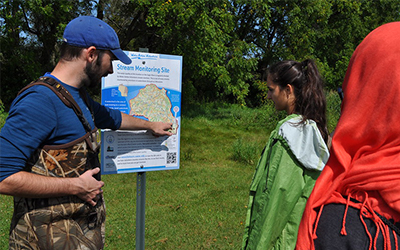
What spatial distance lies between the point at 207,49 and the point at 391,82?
11.3 metres

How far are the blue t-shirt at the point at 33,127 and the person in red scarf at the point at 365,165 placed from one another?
1.30 meters

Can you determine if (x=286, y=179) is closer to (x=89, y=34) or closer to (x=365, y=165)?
(x=365, y=165)

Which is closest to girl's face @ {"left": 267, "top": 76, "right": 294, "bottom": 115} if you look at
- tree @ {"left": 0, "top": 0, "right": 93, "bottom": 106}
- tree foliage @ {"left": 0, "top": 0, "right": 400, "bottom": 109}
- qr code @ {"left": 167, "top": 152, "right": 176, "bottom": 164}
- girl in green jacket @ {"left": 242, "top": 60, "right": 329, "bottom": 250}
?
girl in green jacket @ {"left": 242, "top": 60, "right": 329, "bottom": 250}

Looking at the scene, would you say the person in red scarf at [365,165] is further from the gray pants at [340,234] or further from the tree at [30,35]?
the tree at [30,35]

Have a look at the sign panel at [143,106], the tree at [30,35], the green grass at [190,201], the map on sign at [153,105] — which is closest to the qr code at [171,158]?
the sign panel at [143,106]

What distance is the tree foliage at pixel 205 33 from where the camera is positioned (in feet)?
36.7

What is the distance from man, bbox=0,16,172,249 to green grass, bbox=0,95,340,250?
2.59 meters

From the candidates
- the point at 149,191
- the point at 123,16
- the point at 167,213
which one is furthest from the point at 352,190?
the point at 123,16

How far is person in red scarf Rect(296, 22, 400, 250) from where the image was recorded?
104cm

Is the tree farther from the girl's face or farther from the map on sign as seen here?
the girl's face

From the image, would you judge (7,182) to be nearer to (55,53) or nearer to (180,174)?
(180,174)

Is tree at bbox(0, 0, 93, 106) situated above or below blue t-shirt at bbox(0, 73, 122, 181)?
above

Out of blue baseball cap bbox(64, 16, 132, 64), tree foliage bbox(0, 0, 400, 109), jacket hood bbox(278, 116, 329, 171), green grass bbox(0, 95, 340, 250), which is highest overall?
tree foliage bbox(0, 0, 400, 109)

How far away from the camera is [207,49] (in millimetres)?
12023
